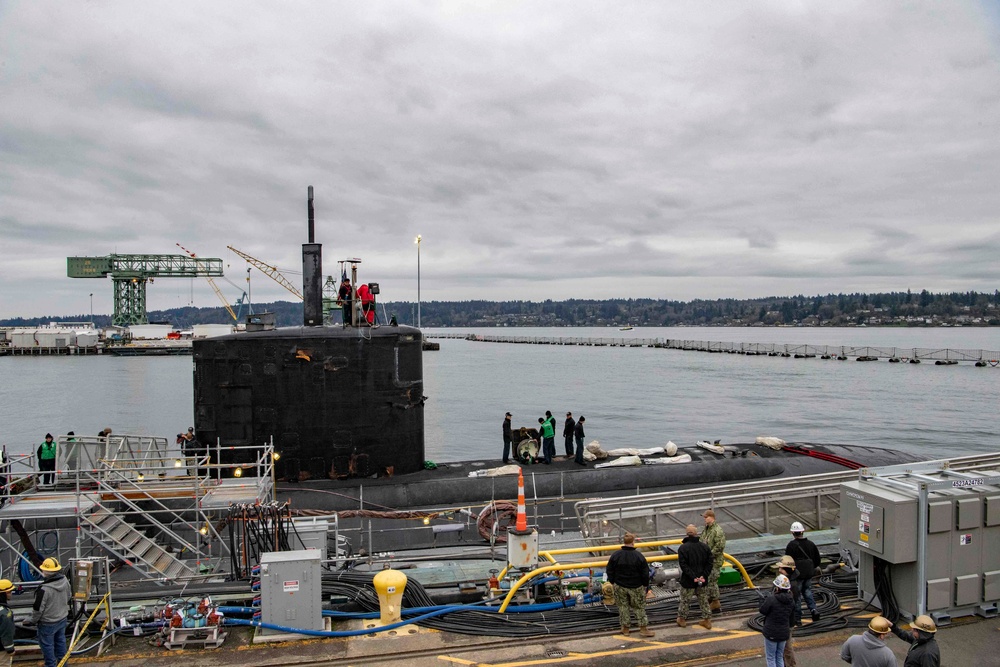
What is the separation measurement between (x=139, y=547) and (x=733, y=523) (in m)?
9.97

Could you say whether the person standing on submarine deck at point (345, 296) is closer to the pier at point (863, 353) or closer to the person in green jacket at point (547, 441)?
the person in green jacket at point (547, 441)

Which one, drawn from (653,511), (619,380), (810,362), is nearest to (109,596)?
(653,511)

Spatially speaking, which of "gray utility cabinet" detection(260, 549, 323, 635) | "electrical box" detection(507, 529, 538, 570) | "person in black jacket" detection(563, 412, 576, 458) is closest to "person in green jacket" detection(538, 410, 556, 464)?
"person in black jacket" detection(563, 412, 576, 458)

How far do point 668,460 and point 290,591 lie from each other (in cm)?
1361

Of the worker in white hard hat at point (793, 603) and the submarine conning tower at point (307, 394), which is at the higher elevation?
the submarine conning tower at point (307, 394)

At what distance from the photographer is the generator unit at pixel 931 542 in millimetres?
8359

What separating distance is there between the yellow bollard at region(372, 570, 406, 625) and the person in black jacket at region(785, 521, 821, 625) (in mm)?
4799

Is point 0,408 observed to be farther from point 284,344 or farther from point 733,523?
point 733,523

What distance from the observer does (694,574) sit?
8375 mm

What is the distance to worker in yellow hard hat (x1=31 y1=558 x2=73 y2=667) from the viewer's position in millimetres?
7258

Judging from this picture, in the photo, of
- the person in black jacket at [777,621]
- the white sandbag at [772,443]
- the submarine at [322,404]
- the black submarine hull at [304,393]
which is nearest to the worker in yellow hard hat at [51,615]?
the submarine at [322,404]

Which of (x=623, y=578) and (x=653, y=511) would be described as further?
(x=653, y=511)

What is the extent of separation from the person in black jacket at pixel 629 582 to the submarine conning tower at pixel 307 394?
A: 6.87 metres

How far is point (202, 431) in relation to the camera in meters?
14.2
